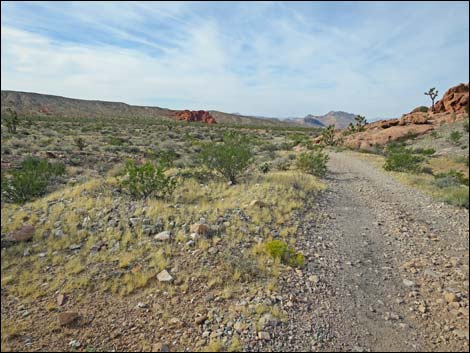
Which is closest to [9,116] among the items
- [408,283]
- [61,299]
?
[61,299]

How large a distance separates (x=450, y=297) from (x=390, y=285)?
1.09 metres

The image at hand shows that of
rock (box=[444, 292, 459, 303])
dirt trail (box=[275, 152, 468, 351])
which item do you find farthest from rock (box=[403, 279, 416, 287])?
rock (box=[444, 292, 459, 303])

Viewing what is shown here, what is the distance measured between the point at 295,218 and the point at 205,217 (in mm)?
2119

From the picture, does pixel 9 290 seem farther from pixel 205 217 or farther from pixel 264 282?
pixel 205 217

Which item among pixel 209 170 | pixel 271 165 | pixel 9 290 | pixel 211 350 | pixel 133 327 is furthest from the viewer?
pixel 271 165

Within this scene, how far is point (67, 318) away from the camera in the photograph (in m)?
3.26

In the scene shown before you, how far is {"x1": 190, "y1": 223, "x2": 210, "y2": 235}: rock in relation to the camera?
584cm

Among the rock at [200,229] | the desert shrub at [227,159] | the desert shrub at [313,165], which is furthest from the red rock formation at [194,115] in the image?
the rock at [200,229]

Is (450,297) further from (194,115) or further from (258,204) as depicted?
(194,115)

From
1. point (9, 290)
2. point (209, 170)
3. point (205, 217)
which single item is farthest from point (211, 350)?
point (209, 170)

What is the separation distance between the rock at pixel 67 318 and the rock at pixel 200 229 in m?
2.73

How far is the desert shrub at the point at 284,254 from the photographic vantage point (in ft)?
16.4

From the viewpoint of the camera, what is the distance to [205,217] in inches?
263

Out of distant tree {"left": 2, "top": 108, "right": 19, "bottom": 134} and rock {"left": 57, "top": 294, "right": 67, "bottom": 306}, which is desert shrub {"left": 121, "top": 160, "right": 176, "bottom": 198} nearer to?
distant tree {"left": 2, "top": 108, "right": 19, "bottom": 134}
